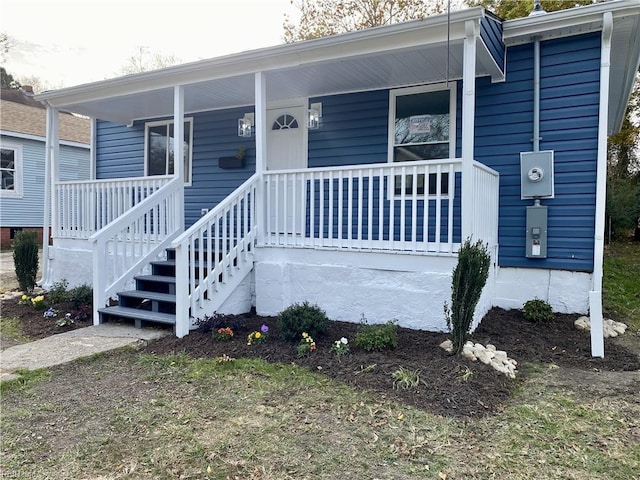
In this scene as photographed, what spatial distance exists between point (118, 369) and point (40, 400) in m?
0.67

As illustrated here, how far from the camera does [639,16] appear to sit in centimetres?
462

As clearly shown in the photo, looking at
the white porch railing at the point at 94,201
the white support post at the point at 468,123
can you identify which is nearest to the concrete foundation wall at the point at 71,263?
the white porch railing at the point at 94,201

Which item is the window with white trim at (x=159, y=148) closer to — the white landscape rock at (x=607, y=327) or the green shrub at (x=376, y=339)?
the green shrub at (x=376, y=339)

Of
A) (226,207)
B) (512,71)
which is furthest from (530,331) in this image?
(226,207)

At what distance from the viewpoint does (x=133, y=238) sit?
5734 millimetres

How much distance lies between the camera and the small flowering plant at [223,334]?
439 cm

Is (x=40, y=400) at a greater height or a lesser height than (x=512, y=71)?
lesser

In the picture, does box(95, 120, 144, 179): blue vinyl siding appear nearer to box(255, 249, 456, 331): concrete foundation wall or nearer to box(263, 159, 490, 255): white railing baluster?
box(263, 159, 490, 255): white railing baluster

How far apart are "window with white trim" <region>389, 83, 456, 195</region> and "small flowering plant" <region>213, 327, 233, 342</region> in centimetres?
297

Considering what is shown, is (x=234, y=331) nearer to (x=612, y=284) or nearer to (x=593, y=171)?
(x=593, y=171)

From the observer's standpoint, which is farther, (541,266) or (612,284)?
(612,284)

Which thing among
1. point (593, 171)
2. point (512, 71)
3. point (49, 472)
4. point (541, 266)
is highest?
point (512, 71)

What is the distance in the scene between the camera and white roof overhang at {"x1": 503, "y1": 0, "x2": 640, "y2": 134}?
4605 mm

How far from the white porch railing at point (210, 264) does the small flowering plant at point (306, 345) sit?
50.9 inches
